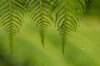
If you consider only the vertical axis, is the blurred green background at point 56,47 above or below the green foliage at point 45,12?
below

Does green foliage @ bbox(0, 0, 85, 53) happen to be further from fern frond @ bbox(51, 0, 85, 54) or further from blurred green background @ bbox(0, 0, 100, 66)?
blurred green background @ bbox(0, 0, 100, 66)

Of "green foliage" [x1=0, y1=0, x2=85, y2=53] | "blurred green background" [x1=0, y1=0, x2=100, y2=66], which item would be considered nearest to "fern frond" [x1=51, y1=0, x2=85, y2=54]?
"green foliage" [x1=0, y1=0, x2=85, y2=53]

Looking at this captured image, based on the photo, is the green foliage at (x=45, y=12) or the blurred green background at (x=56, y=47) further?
the blurred green background at (x=56, y=47)

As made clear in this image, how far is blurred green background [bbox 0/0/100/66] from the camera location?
2.96ft

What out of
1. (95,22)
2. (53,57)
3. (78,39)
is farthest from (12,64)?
(95,22)

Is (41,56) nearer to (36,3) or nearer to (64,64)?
(64,64)

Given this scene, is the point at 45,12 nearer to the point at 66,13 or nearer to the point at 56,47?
the point at 66,13

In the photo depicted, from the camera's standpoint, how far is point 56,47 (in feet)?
2.97

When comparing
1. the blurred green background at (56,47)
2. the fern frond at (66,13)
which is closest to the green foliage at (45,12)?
the fern frond at (66,13)

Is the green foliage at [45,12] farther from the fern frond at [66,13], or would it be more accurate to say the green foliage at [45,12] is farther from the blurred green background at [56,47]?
the blurred green background at [56,47]

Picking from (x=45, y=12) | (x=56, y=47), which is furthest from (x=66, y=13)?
(x=56, y=47)

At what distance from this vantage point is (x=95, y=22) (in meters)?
0.93

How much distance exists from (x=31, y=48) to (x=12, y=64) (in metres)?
0.15

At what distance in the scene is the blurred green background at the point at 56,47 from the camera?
901mm
